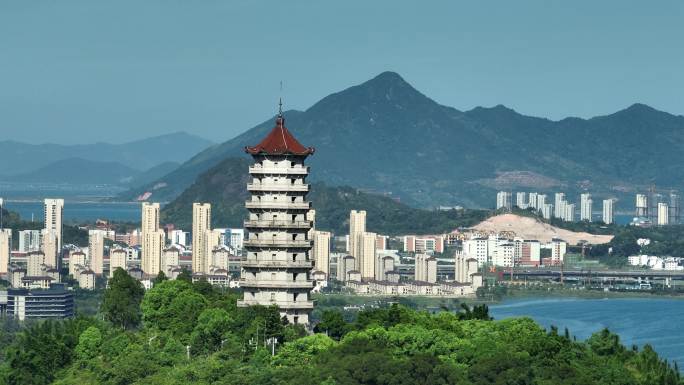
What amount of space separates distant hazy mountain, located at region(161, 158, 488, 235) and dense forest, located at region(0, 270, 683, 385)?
324ft

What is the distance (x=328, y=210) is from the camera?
146 metres

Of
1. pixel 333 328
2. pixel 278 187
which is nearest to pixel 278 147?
pixel 278 187

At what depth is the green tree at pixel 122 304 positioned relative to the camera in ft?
151

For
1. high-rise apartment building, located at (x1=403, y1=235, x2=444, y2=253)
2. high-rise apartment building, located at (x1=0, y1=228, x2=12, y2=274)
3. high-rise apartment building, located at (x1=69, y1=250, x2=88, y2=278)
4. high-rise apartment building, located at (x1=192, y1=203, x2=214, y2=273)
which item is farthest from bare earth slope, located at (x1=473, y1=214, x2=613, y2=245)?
high-rise apartment building, located at (x1=0, y1=228, x2=12, y2=274)

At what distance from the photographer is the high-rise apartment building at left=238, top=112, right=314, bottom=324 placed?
137ft

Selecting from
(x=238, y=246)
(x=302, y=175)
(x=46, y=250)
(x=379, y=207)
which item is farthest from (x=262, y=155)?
(x=379, y=207)

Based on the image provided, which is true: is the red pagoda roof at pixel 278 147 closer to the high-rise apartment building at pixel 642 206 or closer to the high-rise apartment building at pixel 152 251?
the high-rise apartment building at pixel 152 251

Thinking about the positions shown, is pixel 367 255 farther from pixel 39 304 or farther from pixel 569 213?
pixel 569 213

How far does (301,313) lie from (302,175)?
103 inches

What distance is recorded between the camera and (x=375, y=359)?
35.5m

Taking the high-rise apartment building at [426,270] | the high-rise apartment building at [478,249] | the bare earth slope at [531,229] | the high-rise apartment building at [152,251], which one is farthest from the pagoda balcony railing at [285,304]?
the bare earth slope at [531,229]

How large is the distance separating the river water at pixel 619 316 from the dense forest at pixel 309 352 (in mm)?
19821

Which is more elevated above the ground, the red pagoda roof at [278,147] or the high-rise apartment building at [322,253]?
the red pagoda roof at [278,147]

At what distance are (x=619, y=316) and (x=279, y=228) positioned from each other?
1761 inches
